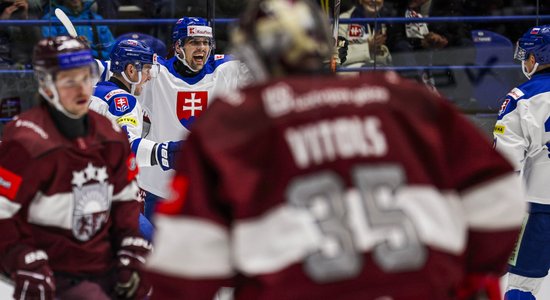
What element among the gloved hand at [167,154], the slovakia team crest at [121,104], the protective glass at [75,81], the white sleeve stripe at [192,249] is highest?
the protective glass at [75,81]

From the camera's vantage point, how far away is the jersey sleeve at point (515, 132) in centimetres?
447

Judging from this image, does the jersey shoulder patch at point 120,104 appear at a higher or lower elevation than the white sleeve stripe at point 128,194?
→ lower

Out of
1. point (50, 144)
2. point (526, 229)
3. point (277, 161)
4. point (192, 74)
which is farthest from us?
point (192, 74)

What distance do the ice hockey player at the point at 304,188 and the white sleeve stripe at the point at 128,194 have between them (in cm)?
105

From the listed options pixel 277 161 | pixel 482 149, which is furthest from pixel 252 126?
pixel 482 149

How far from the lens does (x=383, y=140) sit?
5.95 ft

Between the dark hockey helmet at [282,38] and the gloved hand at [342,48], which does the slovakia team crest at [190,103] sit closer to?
the gloved hand at [342,48]

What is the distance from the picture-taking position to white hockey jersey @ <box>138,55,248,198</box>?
509 centimetres

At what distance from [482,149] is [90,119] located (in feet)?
4.22

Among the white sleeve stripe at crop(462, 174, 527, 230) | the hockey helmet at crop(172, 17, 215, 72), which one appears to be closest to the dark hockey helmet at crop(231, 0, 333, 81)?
the white sleeve stripe at crop(462, 174, 527, 230)

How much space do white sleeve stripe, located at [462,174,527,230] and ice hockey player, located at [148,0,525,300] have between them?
7cm

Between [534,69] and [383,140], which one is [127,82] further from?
[383,140]

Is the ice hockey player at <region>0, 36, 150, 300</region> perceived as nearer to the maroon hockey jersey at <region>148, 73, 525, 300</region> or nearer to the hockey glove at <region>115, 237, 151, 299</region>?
the hockey glove at <region>115, 237, 151, 299</region>

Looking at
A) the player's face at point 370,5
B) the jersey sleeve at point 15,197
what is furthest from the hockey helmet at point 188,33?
the jersey sleeve at point 15,197
